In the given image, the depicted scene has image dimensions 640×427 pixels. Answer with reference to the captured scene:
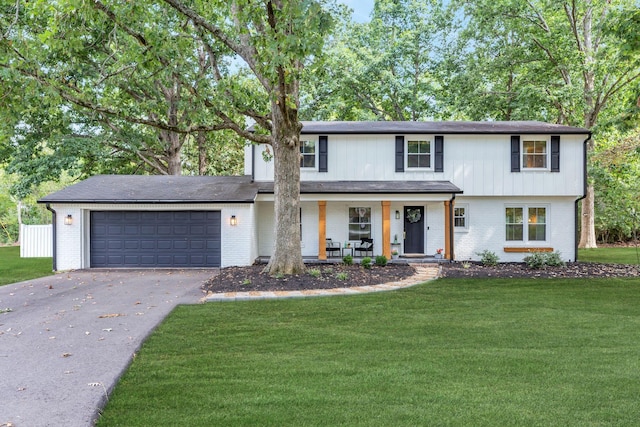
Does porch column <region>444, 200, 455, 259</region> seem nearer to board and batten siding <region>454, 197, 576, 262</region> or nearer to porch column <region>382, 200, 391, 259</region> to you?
board and batten siding <region>454, 197, 576, 262</region>

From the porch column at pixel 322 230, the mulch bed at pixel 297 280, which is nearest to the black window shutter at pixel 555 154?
the mulch bed at pixel 297 280

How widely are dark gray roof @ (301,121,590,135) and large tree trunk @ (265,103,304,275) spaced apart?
462cm

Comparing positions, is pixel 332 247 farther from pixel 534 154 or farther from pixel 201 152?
pixel 201 152

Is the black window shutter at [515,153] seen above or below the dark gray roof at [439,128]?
below

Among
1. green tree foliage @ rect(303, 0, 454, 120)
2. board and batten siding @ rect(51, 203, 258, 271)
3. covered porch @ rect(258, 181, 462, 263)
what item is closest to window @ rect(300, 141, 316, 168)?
covered porch @ rect(258, 181, 462, 263)

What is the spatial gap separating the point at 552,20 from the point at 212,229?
60.1 ft

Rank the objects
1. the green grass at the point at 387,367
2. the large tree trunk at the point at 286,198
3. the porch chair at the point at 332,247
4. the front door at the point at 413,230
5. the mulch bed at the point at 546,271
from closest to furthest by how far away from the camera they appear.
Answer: the green grass at the point at 387,367, the large tree trunk at the point at 286,198, the mulch bed at the point at 546,271, the porch chair at the point at 332,247, the front door at the point at 413,230

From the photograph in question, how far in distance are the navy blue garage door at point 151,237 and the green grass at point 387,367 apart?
6668mm

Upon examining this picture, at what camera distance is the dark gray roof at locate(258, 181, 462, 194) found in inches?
557

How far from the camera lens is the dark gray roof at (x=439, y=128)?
15.1 m

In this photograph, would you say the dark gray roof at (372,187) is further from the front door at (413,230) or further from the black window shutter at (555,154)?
the black window shutter at (555,154)

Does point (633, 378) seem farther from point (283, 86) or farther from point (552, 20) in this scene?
point (552, 20)

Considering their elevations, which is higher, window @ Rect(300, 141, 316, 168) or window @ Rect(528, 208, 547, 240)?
window @ Rect(300, 141, 316, 168)

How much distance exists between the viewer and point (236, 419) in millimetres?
3232
